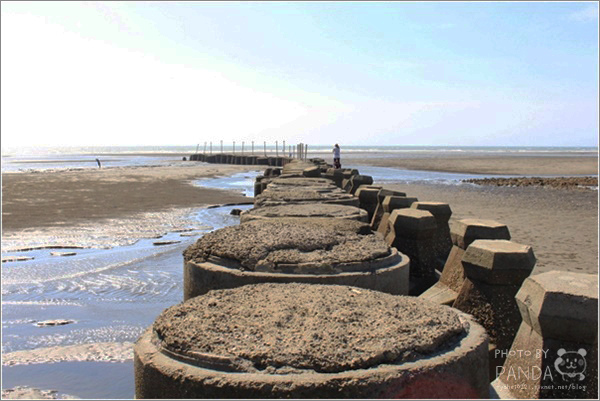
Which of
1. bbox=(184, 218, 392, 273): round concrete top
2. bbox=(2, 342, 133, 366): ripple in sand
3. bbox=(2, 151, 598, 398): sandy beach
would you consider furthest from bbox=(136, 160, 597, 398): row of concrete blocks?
bbox=(2, 151, 598, 398): sandy beach

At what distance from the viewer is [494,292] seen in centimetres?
354

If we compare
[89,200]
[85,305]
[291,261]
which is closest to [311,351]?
[291,261]

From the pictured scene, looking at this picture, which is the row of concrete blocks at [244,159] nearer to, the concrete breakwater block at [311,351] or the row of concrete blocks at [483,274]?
the row of concrete blocks at [483,274]

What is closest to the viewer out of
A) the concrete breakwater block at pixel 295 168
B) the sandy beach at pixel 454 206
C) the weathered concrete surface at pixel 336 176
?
the sandy beach at pixel 454 206

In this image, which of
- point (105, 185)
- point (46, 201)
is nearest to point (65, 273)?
point (46, 201)

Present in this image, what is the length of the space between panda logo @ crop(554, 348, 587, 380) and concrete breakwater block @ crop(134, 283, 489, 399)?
0.42 metres

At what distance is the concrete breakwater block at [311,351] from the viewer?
6.38 ft

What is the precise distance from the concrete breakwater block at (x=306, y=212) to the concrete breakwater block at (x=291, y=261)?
4.88ft

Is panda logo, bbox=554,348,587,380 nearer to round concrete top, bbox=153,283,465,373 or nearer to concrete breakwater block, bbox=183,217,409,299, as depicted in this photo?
round concrete top, bbox=153,283,465,373

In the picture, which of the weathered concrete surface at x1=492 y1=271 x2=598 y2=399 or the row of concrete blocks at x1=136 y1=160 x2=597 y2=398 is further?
the weathered concrete surface at x1=492 y1=271 x2=598 y2=399

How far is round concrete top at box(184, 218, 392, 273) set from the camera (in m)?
3.41

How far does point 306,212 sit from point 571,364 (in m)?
3.47

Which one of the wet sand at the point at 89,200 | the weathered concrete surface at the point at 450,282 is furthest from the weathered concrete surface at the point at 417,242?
the wet sand at the point at 89,200

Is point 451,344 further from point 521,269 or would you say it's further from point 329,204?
point 329,204
